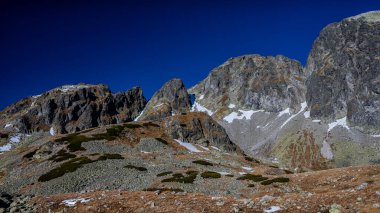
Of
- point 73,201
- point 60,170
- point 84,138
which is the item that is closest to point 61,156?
point 84,138

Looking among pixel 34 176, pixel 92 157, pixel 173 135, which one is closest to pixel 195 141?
pixel 173 135

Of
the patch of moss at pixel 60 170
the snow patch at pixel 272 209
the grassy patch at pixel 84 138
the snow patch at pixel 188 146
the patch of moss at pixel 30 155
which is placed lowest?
the snow patch at pixel 272 209

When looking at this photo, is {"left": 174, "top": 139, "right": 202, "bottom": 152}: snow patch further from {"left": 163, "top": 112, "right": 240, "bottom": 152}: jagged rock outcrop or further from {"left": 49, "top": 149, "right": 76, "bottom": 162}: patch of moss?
{"left": 49, "top": 149, "right": 76, "bottom": 162}: patch of moss

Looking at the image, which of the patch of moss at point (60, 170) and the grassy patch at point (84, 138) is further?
the grassy patch at point (84, 138)

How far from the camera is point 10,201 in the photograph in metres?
26.3

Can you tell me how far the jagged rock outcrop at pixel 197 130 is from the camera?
321 ft

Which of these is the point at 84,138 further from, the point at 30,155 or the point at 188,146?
the point at 188,146

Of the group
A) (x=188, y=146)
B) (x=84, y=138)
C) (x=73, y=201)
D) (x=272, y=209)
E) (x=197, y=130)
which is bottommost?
(x=272, y=209)

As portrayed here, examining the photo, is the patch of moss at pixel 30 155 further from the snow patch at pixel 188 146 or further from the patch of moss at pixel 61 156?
the snow patch at pixel 188 146

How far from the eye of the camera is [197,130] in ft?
343

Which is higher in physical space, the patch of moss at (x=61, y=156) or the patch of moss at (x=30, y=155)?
the patch of moss at (x=30, y=155)

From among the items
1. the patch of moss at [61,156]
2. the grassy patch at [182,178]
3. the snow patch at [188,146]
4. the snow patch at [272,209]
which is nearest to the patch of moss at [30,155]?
the patch of moss at [61,156]

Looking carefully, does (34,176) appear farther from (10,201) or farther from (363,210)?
(363,210)

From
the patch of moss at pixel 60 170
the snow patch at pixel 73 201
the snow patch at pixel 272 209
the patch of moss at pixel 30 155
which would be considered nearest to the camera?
the snow patch at pixel 272 209
